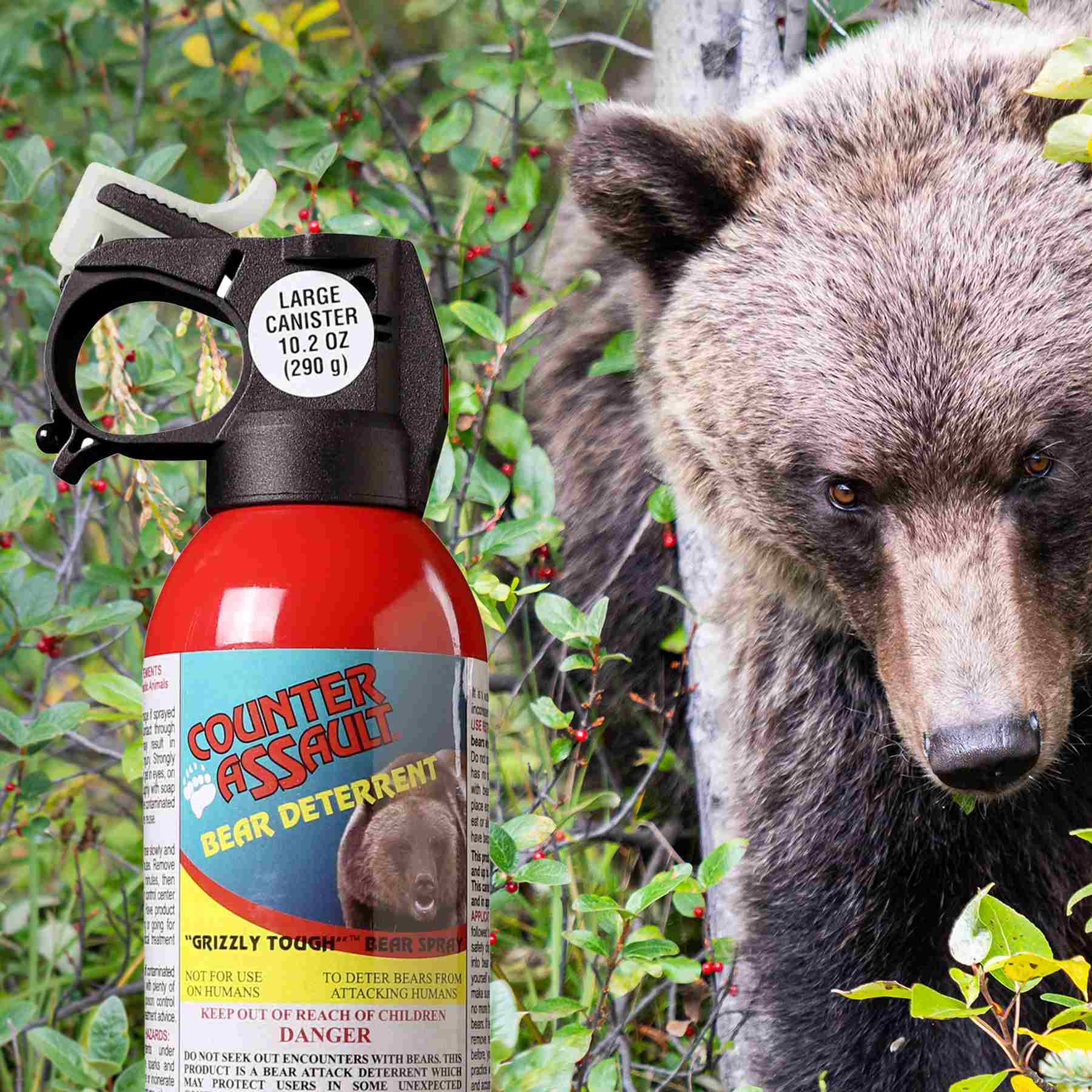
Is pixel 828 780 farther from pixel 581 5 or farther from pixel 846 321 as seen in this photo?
pixel 581 5

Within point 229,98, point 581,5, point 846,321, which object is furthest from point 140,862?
point 581,5

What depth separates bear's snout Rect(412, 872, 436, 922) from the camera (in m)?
1.70

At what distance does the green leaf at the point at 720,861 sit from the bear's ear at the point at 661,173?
3.54 ft

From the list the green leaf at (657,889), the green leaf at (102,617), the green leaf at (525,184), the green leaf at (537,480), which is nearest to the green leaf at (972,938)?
the green leaf at (657,889)

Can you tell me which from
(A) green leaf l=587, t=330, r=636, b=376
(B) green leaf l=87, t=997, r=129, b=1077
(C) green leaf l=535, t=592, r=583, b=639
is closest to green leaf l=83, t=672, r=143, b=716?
(B) green leaf l=87, t=997, r=129, b=1077

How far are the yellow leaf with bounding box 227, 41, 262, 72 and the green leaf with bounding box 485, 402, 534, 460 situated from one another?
136 centimetres

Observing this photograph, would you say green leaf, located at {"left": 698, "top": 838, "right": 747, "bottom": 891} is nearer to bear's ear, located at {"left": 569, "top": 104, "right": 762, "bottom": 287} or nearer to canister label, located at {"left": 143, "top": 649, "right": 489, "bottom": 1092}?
canister label, located at {"left": 143, "top": 649, "right": 489, "bottom": 1092}

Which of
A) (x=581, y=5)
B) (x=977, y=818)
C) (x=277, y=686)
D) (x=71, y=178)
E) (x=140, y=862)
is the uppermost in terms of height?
(x=581, y=5)

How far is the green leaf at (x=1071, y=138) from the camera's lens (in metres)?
1.87

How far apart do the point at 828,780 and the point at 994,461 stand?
81 cm

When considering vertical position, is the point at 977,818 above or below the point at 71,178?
below

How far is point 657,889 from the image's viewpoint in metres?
2.14

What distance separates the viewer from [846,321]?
2354 millimetres

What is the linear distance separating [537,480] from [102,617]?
31.5 inches
